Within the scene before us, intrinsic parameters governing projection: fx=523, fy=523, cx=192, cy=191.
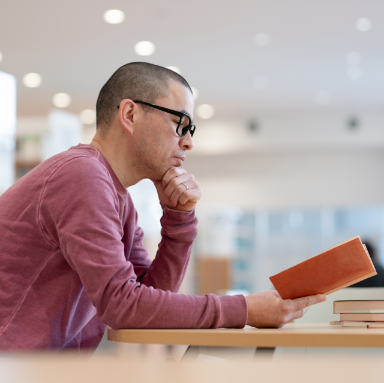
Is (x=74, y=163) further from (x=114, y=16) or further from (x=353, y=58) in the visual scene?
(x=353, y=58)

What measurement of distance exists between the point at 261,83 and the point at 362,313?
564 centimetres

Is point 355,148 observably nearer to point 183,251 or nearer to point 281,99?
point 281,99

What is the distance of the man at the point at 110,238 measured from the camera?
3.15 ft

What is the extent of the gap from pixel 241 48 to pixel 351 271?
471 cm

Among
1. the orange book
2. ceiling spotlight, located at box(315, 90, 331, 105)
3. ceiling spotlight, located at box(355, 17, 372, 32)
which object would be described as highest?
ceiling spotlight, located at box(355, 17, 372, 32)

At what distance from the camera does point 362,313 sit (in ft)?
3.62

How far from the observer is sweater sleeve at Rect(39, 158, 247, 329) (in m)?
0.95

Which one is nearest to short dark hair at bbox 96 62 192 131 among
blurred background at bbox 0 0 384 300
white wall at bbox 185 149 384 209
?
blurred background at bbox 0 0 384 300

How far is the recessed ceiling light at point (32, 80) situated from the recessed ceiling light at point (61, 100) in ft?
1.49

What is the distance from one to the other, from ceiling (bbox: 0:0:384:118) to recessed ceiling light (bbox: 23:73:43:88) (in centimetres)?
8

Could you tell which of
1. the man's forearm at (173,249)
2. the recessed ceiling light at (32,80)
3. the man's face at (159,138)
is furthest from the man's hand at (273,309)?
the recessed ceiling light at (32,80)

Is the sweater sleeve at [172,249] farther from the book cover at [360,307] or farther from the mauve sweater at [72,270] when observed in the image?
the book cover at [360,307]

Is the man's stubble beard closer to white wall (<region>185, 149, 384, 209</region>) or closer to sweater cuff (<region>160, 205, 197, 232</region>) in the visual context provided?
sweater cuff (<region>160, 205, 197, 232</region>)

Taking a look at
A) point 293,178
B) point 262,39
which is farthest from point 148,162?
point 293,178
